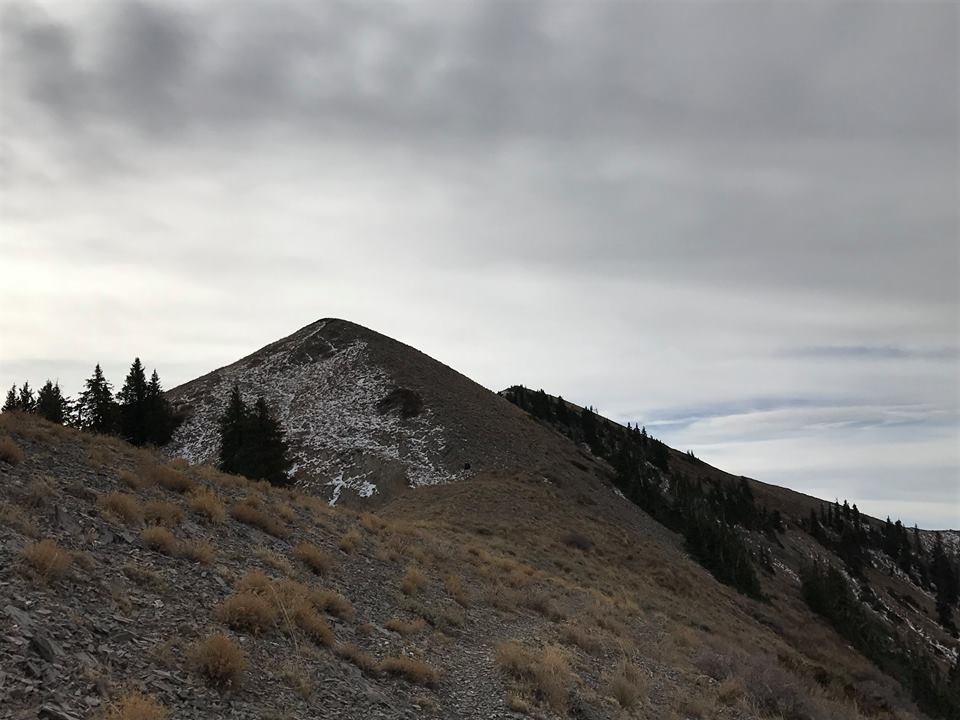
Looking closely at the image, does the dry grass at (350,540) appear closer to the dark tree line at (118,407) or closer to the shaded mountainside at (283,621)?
the shaded mountainside at (283,621)

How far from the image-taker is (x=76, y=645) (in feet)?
23.0

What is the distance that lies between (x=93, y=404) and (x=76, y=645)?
44227 millimetres

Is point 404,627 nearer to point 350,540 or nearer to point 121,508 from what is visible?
point 350,540

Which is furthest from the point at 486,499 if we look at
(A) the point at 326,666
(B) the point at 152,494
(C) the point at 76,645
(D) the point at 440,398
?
(C) the point at 76,645

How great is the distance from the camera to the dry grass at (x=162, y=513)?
11844 millimetres

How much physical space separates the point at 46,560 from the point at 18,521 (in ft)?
5.08

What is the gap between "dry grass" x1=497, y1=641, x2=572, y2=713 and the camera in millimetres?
10547

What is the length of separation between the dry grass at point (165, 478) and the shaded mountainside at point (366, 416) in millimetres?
25535

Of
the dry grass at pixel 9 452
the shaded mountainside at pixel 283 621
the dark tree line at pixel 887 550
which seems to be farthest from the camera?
the dark tree line at pixel 887 550

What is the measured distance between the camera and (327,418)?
177 ft

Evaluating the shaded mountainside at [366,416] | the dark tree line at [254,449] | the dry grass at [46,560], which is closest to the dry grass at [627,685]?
the dry grass at [46,560]

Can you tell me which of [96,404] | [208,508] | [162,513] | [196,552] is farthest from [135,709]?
[96,404]

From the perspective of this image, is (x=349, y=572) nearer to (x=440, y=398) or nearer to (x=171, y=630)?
(x=171, y=630)

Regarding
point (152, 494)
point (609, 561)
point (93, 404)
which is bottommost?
point (609, 561)
